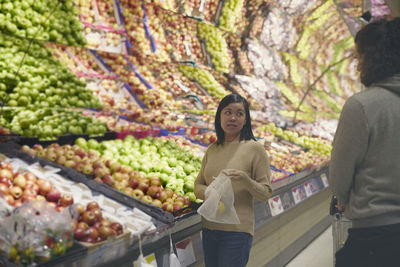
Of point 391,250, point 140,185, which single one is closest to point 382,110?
point 391,250

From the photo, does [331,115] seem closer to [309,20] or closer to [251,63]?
[309,20]

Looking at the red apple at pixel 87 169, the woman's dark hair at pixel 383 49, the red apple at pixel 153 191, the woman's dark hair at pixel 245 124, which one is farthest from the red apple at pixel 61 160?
the woman's dark hair at pixel 383 49

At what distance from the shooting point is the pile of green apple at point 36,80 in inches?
121

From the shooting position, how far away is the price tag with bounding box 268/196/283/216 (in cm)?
325

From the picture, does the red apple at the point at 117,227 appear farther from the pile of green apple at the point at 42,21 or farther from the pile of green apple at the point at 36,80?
the pile of green apple at the point at 42,21

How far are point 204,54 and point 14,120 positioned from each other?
276cm

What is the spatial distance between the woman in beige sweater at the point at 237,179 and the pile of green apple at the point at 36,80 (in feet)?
5.97

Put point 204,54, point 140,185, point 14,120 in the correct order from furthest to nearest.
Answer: point 204,54 < point 14,120 < point 140,185

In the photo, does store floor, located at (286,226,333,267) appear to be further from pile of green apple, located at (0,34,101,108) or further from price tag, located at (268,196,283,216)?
pile of green apple, located at (0,34,101,108)

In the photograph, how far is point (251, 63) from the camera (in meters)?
5.87

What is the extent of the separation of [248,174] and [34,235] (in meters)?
1.15

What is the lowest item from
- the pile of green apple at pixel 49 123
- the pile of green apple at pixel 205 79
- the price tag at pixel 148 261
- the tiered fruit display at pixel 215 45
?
the price tag at pixel 148 261

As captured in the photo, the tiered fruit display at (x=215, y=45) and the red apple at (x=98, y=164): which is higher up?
the tiered fruit display at (x=215, y=45)

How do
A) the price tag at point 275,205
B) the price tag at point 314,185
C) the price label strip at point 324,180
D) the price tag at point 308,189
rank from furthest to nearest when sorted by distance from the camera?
the price label strip at point 324,180 < the price tag at point 314,185 < the price tag at point 308,189 < the price tag at point 275,205
